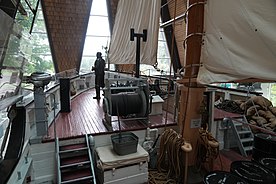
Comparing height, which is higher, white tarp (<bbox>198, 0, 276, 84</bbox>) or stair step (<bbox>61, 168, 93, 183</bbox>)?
white tarp (<bbox>198, 0, 276, 84</bbox>)

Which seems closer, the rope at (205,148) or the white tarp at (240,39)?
the white tarp at (240,39)

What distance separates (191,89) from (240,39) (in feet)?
3.57

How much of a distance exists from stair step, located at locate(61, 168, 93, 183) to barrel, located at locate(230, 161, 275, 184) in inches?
64.1

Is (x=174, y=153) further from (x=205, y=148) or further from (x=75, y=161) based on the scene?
(x=75, y=161)

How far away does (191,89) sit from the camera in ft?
7.22

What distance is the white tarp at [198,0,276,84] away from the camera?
3.56 ft

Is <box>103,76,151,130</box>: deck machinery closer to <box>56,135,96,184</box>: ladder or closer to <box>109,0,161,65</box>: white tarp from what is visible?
<box>56,135,96,184</box>: ladder

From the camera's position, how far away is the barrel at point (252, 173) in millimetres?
1714

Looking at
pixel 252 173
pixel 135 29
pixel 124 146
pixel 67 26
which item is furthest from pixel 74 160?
pixel 67 26

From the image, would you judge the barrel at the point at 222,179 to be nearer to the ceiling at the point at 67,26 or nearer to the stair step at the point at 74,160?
the stair step at the point at 74,160

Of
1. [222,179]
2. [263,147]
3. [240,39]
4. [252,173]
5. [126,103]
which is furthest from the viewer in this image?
[126,103]

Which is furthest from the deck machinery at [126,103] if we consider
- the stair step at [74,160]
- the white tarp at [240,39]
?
the white tarp at [240,39]

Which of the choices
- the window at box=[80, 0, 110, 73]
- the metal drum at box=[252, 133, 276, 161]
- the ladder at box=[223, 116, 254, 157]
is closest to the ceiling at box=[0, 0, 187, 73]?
the window at box=[80, 0, 110, 73]

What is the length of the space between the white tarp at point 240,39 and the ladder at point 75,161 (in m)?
1.84
